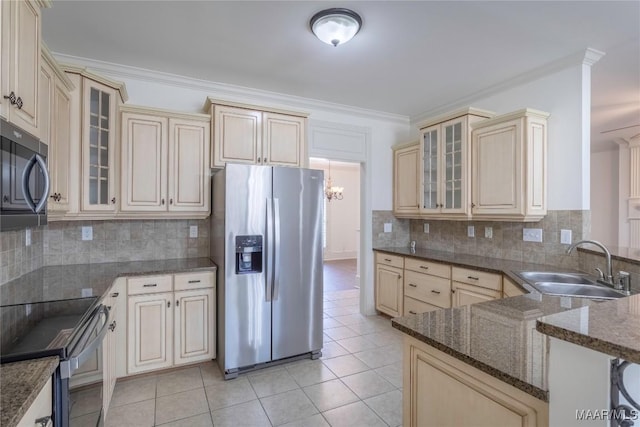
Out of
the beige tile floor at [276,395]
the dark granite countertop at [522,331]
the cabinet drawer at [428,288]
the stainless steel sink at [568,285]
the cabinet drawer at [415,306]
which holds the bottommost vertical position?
the beige tile floor at [276,395]

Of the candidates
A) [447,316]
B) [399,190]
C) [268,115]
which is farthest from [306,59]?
[447,316]

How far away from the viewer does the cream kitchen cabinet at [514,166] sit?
2795mm

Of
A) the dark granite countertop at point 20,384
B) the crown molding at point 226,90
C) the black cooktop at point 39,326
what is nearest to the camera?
the dark granite countertop at point 20,384

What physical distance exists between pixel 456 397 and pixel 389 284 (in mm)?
2927

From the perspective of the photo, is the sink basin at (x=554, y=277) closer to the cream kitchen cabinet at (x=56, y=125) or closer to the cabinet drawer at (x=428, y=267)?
the cabinet drawer at (x=428, y=267)

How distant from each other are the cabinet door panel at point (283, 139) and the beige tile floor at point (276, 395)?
1.94m

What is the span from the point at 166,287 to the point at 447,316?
2.18 meters

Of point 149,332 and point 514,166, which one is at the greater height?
point 514,166

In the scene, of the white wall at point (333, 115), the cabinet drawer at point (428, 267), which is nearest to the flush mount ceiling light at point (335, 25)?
the white wall at point (333, 115)

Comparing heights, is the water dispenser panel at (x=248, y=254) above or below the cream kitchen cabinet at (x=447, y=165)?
below

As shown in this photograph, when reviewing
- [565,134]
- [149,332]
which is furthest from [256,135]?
[565,134]

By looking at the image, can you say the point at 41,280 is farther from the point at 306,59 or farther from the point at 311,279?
the point at 306,59

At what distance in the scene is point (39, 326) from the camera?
4.55 ft

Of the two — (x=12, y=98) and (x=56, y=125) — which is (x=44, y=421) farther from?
(x=56, y=125)
